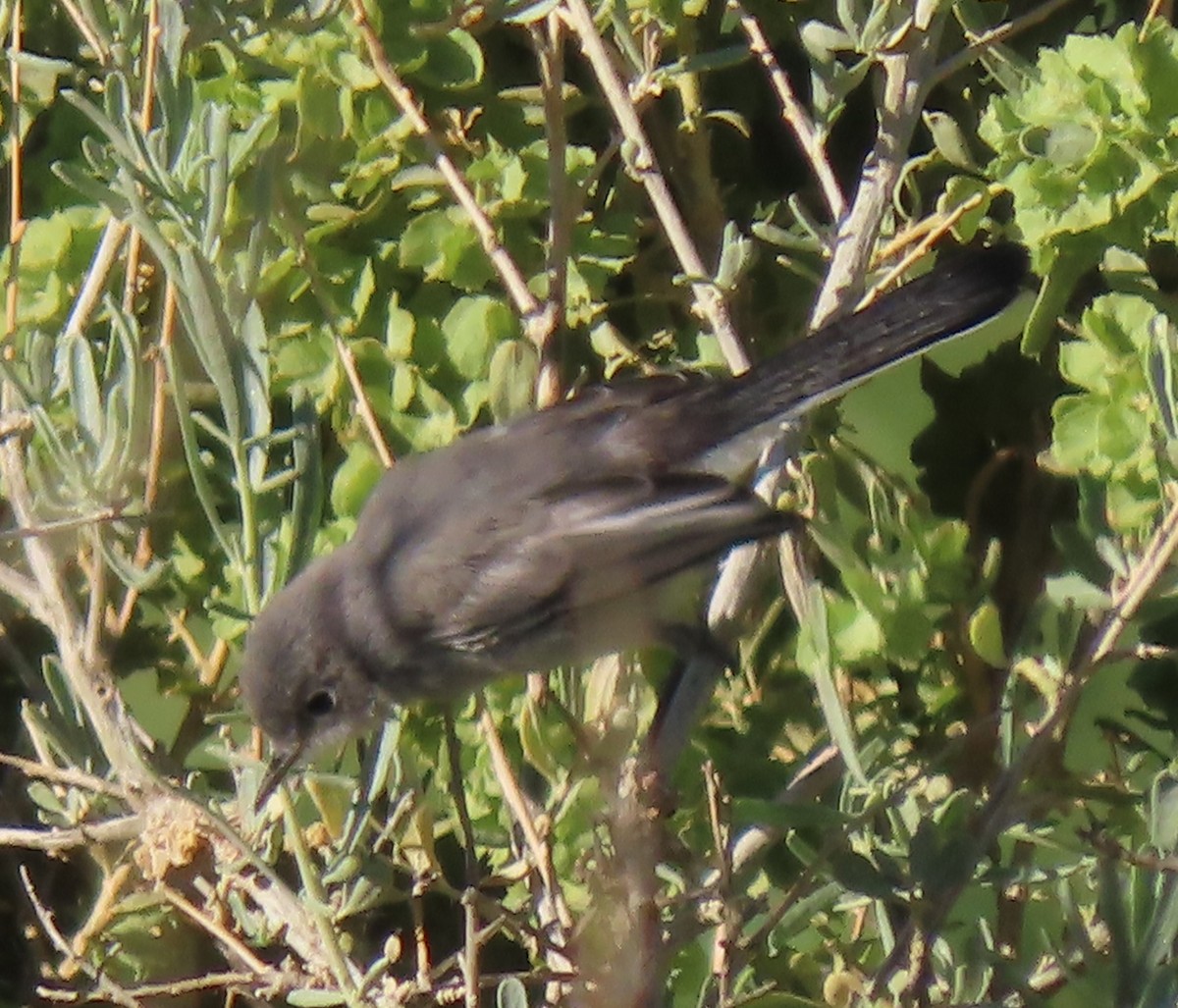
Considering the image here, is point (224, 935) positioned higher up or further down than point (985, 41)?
further down

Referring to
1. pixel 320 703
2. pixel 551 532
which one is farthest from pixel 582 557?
pixel 320 703

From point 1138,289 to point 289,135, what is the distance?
715 mm

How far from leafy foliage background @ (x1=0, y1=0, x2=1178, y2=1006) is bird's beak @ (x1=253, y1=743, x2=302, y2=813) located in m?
0.01

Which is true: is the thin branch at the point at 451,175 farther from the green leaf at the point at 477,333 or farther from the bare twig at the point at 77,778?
the bare twig at the point at 77,778

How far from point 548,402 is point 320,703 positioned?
1.56ft

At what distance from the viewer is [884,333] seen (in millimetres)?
1784

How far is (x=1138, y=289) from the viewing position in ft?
5.05

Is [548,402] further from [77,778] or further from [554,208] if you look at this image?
[77,778]

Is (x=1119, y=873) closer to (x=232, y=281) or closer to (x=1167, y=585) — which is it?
(x=1167, y=585)

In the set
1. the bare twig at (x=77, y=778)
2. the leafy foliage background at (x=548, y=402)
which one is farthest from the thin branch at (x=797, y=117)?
the bare twig at (x=77, y=778)

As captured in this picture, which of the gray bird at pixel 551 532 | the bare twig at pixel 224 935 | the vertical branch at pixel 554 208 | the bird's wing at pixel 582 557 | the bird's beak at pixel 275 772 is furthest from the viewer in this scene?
the bird's wing at pixel 582 557

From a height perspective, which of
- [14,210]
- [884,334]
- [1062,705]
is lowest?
[1062,705]

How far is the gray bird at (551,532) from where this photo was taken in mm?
1760

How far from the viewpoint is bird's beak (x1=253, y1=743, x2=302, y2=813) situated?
5.02 ft
